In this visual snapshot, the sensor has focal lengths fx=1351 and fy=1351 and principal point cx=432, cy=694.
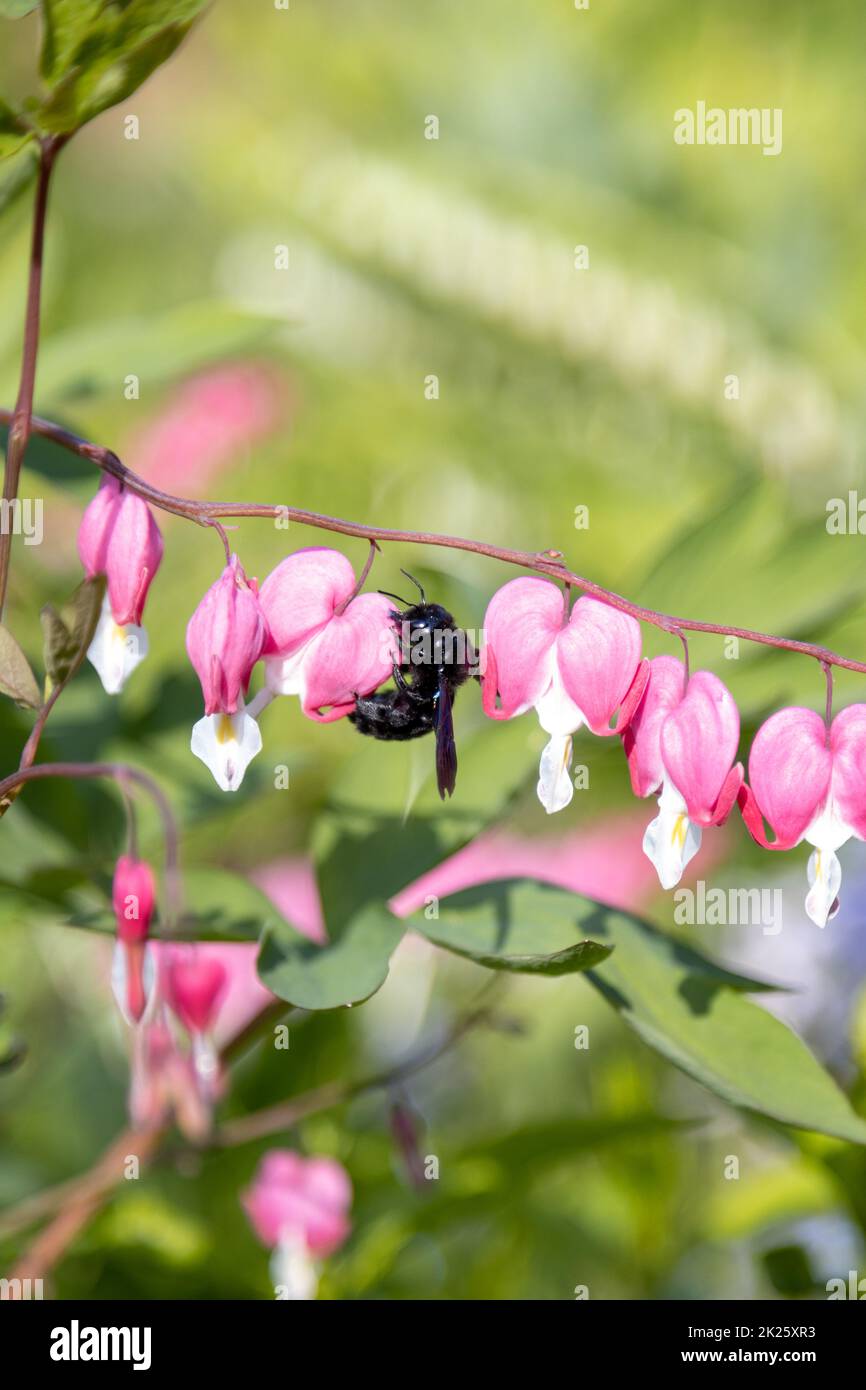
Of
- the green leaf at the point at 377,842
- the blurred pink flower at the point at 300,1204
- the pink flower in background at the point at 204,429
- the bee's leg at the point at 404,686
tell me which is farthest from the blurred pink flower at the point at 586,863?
the bee's leg at the point at 404,686

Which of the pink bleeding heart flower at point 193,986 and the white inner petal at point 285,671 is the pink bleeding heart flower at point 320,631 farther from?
the pink bleeding heart flower at point 193,986

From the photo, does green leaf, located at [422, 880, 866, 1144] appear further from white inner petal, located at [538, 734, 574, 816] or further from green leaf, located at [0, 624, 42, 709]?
green leaf, located at [0, 624, 42, 709]

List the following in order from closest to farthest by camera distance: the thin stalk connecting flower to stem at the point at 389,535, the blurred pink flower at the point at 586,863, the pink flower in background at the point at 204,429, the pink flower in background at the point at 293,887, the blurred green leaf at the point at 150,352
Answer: the thin stalk connecting flower to stem at the point at 389,535 < the blurred green leaf at the point at 150,352 < the pink flower in background at the point at 293,887 < the blurred pink flower at the point at 586,863 < the pink flower in background at the point at 204,429

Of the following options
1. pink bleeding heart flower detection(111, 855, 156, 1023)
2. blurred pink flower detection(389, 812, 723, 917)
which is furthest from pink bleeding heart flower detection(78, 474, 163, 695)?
blurred pink flower detection(389, 812, 723, 917)

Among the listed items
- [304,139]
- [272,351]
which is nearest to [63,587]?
[272,351]
